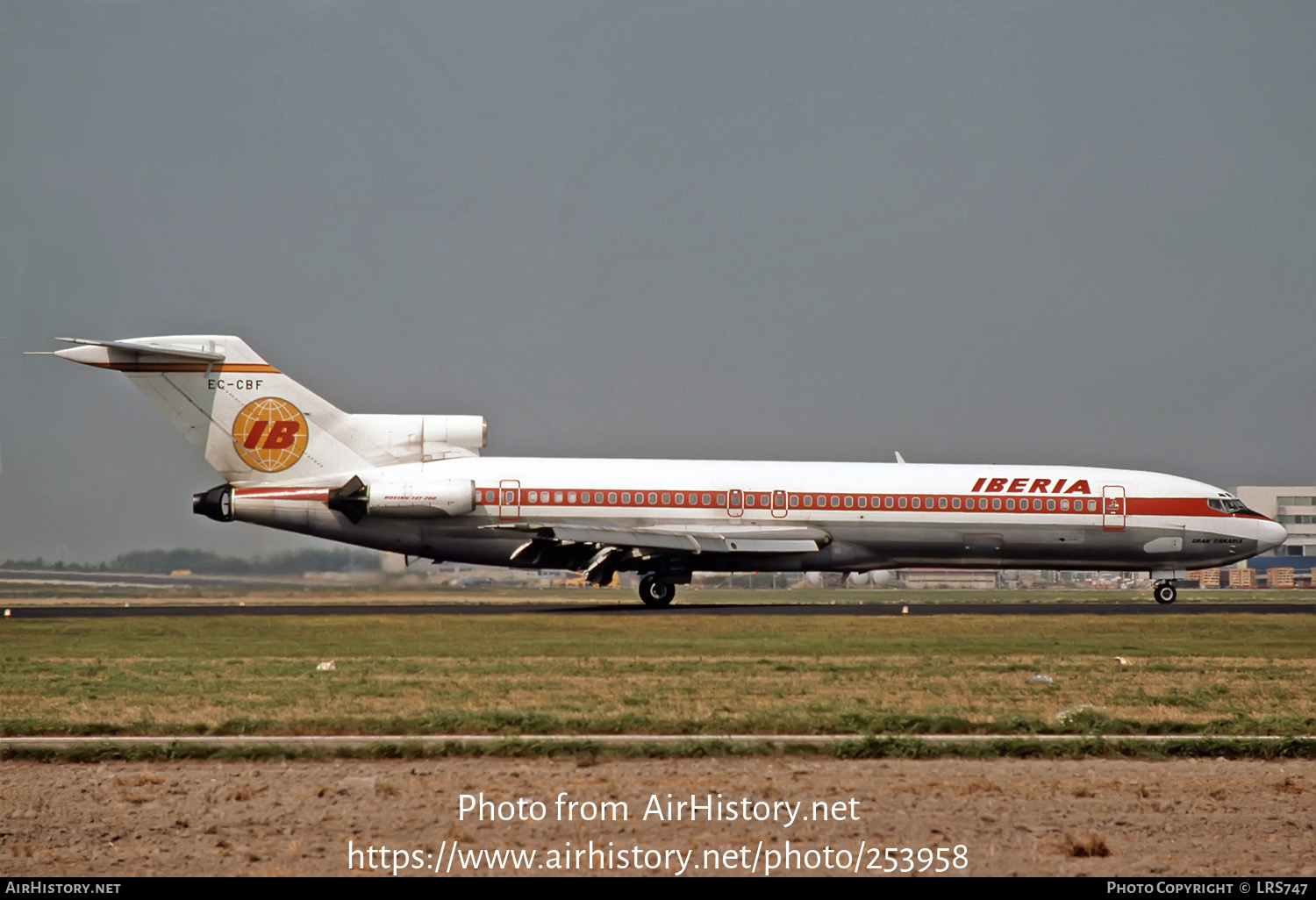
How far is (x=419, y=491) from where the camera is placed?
34906 millimetres

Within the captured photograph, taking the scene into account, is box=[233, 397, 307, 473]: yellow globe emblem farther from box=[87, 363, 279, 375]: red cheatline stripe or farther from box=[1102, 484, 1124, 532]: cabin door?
box=[1102, 484, 1124, 532]: cabin door

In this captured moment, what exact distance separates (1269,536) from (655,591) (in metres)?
18.6

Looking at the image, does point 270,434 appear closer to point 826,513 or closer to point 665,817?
point 826,513

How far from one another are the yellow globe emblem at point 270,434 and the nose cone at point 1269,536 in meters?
27.9

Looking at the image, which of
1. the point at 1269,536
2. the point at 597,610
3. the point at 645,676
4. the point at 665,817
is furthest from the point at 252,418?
the point at 1269,536

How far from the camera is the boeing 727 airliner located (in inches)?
1385

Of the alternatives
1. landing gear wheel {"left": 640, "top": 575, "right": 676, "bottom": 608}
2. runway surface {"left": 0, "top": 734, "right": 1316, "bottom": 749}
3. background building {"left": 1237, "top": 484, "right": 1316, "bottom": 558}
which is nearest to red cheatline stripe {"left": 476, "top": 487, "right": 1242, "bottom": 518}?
landing gear wheel {"left": 640, "top": 575, "right": 676, "bottom": 608}

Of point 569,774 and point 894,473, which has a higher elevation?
point 894,473

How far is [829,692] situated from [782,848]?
25.6 feet

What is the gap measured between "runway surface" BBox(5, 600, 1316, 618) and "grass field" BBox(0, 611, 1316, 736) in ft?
9.58

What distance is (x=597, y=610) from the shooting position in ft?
115

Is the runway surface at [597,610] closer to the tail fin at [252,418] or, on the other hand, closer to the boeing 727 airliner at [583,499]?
the boeing 727 airliner at [583,499]
